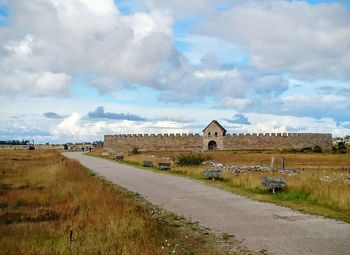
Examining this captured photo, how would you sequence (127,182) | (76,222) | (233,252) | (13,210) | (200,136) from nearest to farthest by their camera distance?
(233,252), (76,222), (13,210), (127,182), (200,136)

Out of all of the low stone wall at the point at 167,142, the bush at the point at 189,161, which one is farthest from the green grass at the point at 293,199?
the low stone wall at the point at 167,142

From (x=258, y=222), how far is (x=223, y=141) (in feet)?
229

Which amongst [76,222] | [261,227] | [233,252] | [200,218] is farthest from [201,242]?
[76,222]

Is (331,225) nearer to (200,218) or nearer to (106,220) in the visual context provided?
(200,218)

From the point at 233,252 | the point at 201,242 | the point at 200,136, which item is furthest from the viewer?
the point at 200,136

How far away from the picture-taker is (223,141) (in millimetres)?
80750

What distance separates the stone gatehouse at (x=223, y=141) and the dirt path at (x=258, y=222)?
63.0 meters

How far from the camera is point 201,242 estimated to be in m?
9.23

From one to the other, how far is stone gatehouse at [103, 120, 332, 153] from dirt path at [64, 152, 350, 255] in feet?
207

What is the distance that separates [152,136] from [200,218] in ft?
236

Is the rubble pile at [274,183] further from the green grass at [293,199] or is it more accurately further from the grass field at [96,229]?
the grass field at [96,229]

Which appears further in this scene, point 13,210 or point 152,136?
point 152,136

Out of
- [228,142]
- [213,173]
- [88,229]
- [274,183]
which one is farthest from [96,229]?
[228,142]

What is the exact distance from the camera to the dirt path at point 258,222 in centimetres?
867
